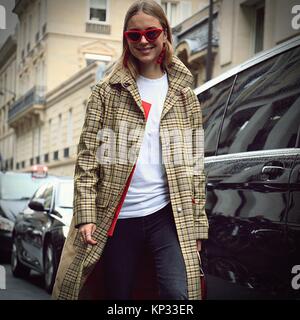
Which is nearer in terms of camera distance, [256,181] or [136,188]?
Answer: [136,188]

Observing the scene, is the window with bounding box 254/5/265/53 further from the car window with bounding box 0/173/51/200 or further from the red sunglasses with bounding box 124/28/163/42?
the car window with bounding box 0/173/51/200

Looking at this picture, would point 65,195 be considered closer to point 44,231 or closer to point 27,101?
point 44,231

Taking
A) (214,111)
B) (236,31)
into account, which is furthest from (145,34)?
(236,31)

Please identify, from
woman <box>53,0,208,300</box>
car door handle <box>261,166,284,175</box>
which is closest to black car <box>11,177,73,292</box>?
car door handle <box>261,166,284,175</box>

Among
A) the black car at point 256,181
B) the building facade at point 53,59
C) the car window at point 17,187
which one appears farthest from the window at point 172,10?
the car window at point 17,187

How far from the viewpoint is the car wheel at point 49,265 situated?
22.0 feet

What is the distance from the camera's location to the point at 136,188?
2994mm

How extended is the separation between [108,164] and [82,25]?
1.36 metres

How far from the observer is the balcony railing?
468cm

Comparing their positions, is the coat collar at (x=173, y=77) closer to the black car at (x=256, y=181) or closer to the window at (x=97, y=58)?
the black car at (x=256, y=181)

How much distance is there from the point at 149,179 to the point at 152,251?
0.25 meters
